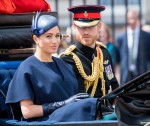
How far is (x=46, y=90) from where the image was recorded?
6.50 m

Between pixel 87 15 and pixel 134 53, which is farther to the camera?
pixel 134 53

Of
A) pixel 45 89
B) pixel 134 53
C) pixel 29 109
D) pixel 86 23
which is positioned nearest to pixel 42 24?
pixel 45 89

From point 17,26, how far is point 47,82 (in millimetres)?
830

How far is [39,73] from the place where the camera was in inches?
256

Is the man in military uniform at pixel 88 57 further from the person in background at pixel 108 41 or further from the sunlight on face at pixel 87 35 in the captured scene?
the person in background at pixel 108 41

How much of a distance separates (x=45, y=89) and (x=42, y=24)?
508mm

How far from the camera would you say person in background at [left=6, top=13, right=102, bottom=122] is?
20.8 feet

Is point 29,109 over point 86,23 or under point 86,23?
under

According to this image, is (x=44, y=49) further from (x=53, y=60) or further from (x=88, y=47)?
(x=88, y=47)

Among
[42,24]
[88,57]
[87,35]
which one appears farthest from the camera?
[88,57]

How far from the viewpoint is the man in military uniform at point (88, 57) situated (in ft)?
23.7

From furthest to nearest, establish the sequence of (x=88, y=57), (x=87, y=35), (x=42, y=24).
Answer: (x=88, y=57) → (x=87, y=35) → (x=42, y=24)

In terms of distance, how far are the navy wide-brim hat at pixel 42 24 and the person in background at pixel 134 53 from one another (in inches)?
171

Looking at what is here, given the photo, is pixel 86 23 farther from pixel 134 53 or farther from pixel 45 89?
pixel 134 53
